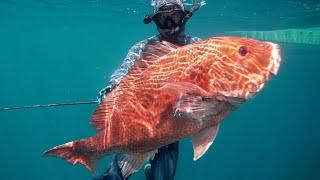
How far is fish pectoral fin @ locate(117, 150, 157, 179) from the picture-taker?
11.1 feet

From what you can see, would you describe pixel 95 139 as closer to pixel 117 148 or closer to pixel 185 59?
pixel 117 148

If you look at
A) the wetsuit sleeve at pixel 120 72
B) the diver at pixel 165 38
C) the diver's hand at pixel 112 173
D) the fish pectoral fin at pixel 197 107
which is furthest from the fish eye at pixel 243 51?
the diver's hand at pixel 112 173

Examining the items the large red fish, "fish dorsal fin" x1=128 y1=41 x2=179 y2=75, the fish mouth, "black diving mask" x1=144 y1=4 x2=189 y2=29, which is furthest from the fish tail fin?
"black diving mask" x1=144 y1=4 x2=189 y2=29

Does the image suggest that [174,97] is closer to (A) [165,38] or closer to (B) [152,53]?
(B) [152,53]

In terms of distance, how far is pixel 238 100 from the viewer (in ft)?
9.37

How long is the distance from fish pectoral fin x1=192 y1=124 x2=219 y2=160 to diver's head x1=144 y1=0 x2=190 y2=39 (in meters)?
2.45

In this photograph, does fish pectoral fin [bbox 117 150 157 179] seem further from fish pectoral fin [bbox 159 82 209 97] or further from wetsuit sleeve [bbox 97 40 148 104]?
wetsuit sleeve [bbox 97 40 148 104]

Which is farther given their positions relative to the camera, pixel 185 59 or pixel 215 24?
pixel 215 24

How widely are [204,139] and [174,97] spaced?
1.60ft

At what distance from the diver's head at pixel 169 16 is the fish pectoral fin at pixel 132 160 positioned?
2392mm

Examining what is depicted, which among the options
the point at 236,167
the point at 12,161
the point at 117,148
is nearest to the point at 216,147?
the point at 236,167

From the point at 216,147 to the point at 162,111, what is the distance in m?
44.6

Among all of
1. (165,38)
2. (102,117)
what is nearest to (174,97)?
(102,117)

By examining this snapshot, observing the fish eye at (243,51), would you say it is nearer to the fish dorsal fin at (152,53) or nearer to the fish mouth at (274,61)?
the fish mouth at (274,61)
